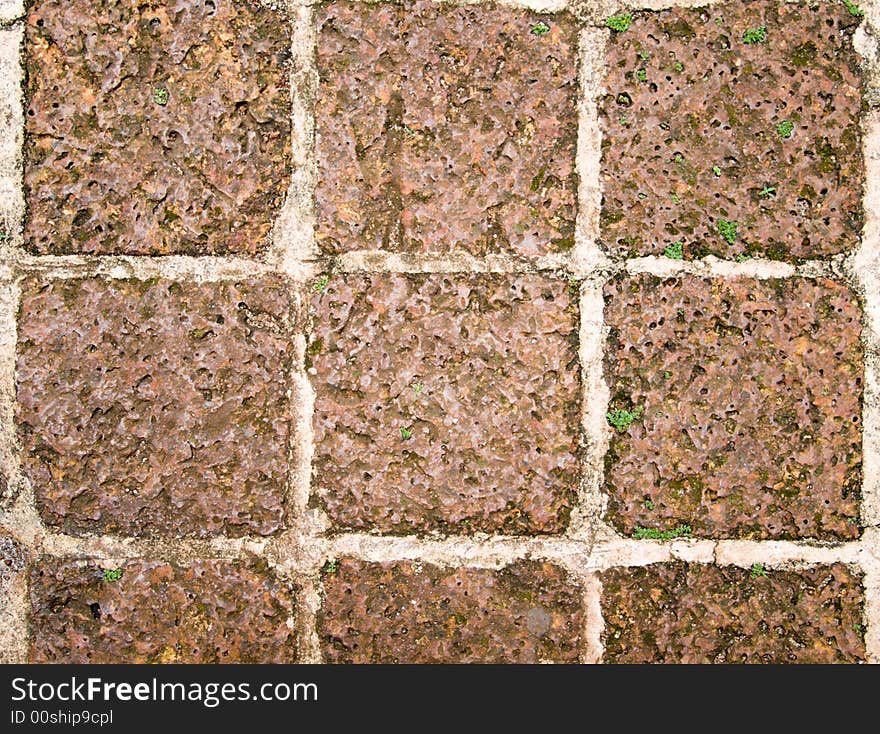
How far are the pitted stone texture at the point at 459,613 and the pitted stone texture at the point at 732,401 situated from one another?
5.6 inches

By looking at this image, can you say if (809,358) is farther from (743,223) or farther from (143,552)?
(143,552)

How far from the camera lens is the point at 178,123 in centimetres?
85

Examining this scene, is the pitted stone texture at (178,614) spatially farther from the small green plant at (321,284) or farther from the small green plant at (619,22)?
the small green plant at (619,22)

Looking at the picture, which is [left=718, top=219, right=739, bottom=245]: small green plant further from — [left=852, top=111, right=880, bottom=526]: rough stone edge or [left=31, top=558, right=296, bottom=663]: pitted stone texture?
[left=31, top=558, right=296, bottom=663]: pitted stone texture

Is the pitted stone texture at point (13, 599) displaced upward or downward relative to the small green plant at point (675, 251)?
downward

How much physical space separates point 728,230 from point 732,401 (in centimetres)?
22

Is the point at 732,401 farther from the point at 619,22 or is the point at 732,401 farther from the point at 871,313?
the point at 619,22

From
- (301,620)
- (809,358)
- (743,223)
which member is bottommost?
(301,620)

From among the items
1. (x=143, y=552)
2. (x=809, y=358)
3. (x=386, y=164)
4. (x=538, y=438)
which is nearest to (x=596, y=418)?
(x=538, y=438)

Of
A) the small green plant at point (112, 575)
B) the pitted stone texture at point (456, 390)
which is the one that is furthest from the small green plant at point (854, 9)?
the small green plant at point (112, 575)

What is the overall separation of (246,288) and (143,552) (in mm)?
378

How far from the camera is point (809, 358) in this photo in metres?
0.85

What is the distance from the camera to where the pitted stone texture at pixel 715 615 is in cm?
85

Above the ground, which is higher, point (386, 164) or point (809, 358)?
point (386, 164)
